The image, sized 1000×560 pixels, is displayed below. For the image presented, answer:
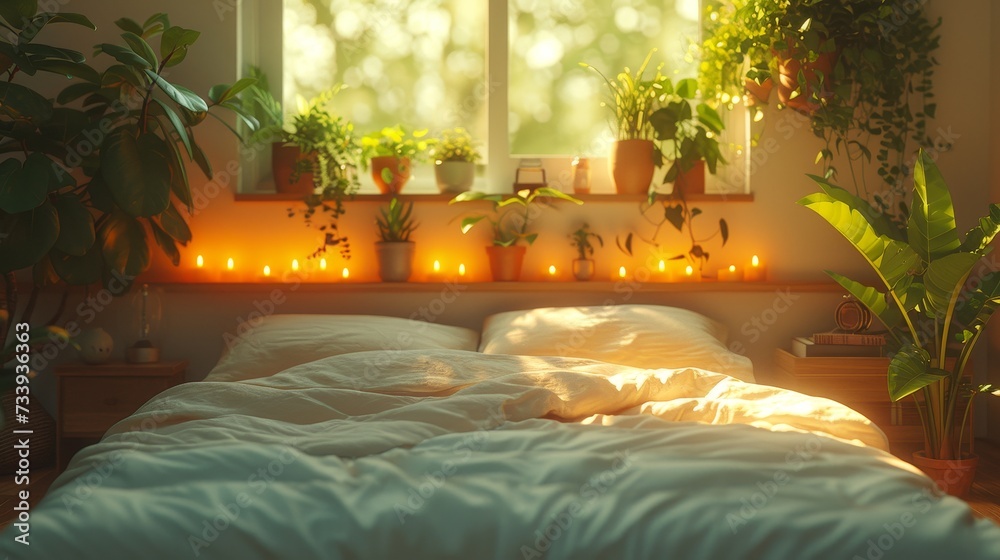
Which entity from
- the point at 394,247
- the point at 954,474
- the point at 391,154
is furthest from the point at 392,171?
the point at 954,474

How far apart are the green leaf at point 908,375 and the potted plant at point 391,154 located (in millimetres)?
1985

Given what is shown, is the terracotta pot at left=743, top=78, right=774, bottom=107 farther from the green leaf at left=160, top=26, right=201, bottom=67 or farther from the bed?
the green leaf at left=160, top=26, right=201, bottom=67

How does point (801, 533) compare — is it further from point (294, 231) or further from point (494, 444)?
point (294, 231)

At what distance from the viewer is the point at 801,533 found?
1.37 metres

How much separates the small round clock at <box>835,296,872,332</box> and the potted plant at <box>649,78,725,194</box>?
0.73 m

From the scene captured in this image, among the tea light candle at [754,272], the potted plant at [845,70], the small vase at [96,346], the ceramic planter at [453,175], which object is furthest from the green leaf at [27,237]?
the tea light candle at [754,272]

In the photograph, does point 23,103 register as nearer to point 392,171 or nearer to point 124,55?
point 124,55

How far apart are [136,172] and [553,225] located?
1606 millimetres

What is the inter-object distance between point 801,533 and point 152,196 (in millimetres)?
2300

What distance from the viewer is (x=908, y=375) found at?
2.56m

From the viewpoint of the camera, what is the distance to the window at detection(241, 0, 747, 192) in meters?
3.70

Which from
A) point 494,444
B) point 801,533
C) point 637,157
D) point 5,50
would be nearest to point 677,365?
point 637,157

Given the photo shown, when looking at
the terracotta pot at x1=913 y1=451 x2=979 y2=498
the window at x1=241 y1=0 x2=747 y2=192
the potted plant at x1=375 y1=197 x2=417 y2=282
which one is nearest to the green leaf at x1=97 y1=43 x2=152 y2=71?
the window at x1=241 y1=0 x2=747 y2=192

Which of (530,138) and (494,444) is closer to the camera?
(494,444)
